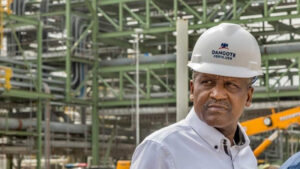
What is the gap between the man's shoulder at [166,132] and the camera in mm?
2369

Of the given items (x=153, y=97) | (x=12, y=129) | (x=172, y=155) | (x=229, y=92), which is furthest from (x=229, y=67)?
(x=153, y=97)

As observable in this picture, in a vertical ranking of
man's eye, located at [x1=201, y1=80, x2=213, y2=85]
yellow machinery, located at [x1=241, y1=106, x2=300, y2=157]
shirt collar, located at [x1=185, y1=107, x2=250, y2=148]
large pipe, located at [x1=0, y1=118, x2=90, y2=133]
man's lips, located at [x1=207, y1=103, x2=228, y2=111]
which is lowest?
large pipe, located at [x1=0, y1=118, x2=90, y2=133]

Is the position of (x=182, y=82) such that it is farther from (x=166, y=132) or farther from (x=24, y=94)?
(x=24, y=94)

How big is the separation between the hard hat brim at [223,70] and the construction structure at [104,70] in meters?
23.8

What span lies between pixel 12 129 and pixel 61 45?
6.16 metres

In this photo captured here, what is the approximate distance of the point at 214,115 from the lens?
248 centimetres

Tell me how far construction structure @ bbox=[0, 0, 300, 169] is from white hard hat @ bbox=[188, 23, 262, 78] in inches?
936

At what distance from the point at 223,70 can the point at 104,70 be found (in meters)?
28.4

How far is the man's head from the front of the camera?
250cm

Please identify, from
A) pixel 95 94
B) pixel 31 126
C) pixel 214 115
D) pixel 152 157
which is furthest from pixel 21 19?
pixel 152 157

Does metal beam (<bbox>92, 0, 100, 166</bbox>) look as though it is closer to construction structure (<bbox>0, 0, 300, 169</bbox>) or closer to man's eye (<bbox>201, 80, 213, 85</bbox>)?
construction structure (<bbox>0, 0, 300, 169</bbox>)

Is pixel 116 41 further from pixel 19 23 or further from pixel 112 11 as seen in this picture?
pixel 19 23

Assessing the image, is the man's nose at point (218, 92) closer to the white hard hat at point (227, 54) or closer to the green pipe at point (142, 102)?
the white hard hat at point (227, 54)

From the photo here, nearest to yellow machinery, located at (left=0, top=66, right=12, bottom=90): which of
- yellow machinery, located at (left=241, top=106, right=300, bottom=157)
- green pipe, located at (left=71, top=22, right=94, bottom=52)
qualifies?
green pipe, located at (left=71, top=22, right=94, bottom=52)
